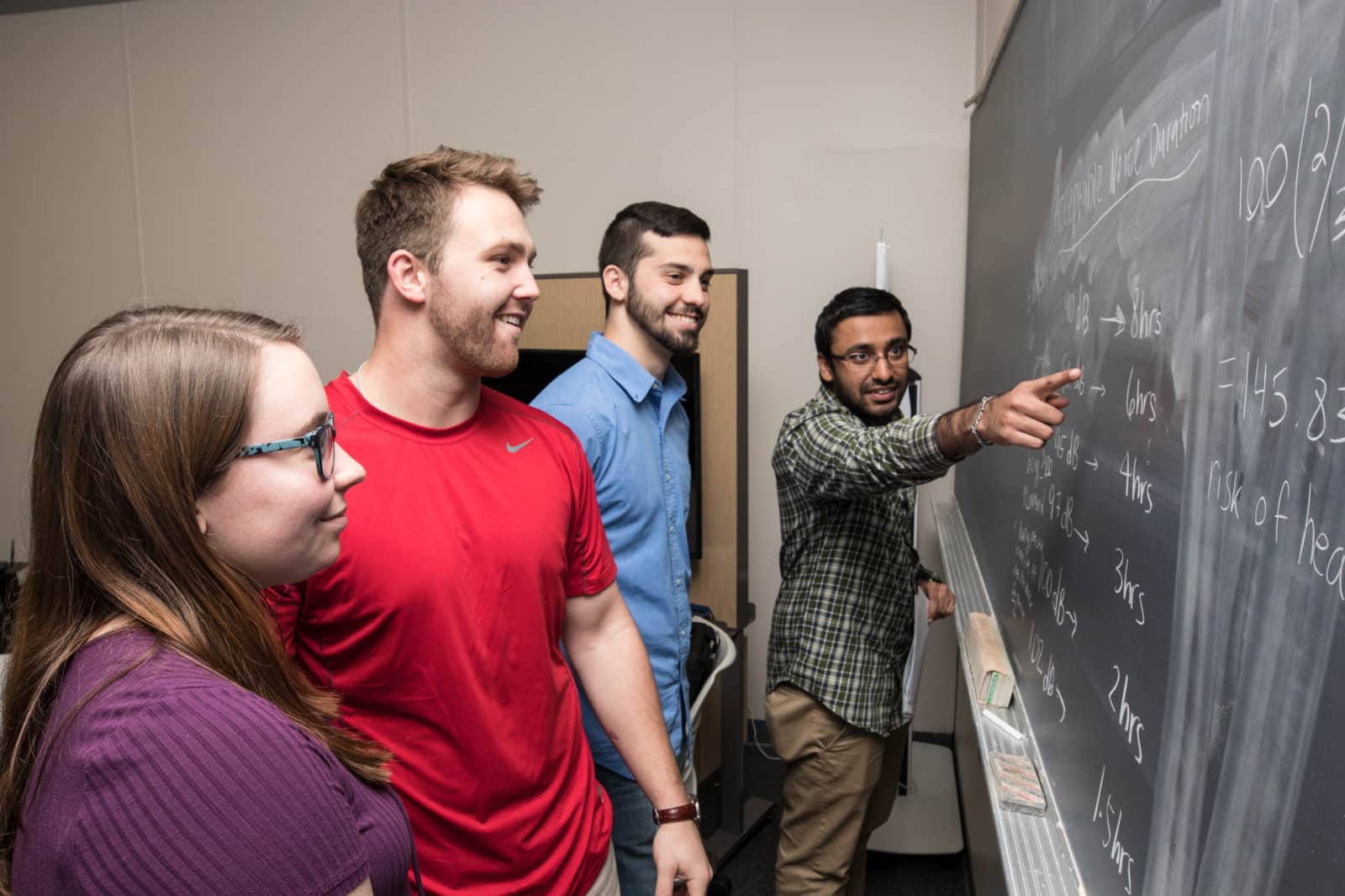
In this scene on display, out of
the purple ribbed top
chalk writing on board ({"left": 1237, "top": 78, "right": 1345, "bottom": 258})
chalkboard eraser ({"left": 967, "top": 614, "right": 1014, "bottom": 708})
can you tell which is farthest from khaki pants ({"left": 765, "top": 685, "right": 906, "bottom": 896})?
chalk writing on board ({"left": 1237, "top": 78, "right": 1345, "bottom": 258})

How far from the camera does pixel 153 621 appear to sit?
A: 2.06ft

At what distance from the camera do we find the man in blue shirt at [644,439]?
59.6 inches

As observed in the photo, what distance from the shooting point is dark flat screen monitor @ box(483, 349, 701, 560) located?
2.64 metres

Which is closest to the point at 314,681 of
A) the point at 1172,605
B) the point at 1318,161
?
the point at 1172,605

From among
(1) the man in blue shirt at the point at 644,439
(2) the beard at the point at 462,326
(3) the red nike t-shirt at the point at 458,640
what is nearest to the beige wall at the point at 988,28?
(1) the man in blue shirt at the point at 644,439

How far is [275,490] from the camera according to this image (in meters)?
0.70

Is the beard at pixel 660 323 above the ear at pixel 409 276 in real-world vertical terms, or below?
below

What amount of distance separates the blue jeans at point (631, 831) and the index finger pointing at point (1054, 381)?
0.97 m

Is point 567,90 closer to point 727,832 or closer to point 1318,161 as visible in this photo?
point 727,832

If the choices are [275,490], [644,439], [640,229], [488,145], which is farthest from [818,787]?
[488,145]

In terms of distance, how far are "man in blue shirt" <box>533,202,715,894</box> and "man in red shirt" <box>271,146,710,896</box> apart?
234 millimetres

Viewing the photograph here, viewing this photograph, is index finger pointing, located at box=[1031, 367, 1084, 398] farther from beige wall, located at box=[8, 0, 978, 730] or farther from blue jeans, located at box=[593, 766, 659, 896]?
beige wall, located at box=[8, 0, 978, 730]

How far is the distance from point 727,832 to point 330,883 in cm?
228

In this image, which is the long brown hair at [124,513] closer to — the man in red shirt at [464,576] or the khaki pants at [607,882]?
the man in red shirt at [464,576]
